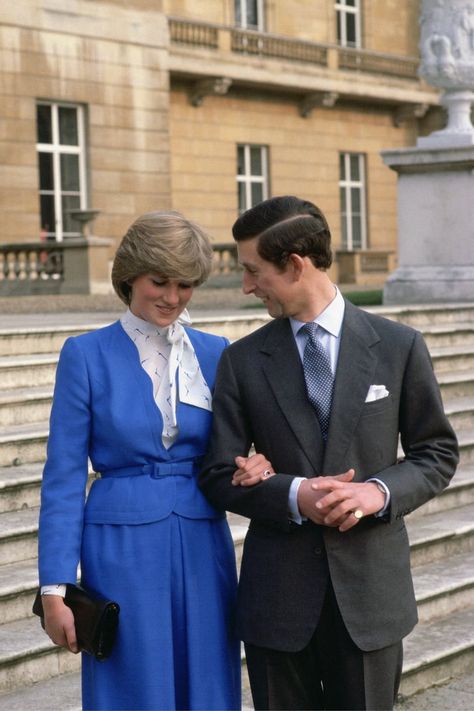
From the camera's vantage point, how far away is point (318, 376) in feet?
10.2

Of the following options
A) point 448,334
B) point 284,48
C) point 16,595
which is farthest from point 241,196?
point 16,595

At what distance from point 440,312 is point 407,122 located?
991 inches

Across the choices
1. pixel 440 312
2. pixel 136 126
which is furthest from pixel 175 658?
pixel 136 126

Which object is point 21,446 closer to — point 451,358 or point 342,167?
point 451,358

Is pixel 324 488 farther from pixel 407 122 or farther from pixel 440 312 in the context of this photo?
pixel 407 122

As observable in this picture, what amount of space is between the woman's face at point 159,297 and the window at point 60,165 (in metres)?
22.4

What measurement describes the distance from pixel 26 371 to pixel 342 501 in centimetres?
466

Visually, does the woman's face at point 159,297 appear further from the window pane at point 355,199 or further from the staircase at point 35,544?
the window pane at point 355,199

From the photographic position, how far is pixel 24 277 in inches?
840

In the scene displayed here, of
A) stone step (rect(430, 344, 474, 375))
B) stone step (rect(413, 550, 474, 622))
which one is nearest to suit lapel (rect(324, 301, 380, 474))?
stone step (rect(413, 550, 474, 622))

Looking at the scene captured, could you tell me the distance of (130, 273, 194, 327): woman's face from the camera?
3.16 m

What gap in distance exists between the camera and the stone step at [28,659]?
4578 millimetres

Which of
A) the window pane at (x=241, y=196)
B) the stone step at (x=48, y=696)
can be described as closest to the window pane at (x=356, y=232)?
the window pane at (x=241, y=196)

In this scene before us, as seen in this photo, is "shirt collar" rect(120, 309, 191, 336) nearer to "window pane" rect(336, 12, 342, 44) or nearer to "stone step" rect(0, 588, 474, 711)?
"stone step" rect(0, 588, 474, 711)
